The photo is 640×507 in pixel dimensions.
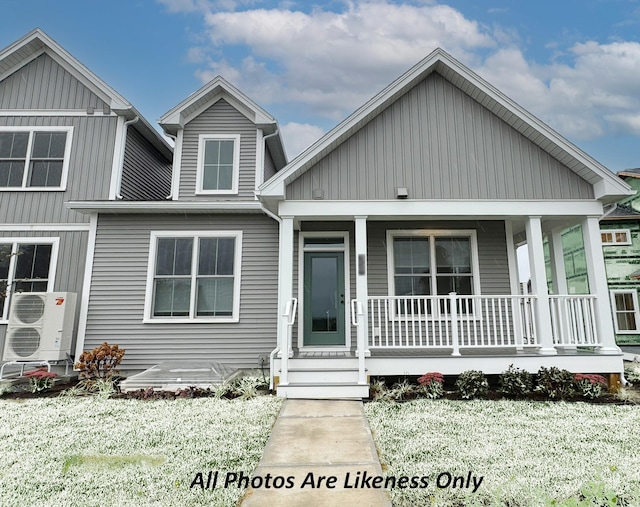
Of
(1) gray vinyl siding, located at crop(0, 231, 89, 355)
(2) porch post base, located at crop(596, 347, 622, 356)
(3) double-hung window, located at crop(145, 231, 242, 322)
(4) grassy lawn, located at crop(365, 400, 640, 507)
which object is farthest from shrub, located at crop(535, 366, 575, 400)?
(1) gray vinyl siding, located at crop(0, 231, 89, 355)

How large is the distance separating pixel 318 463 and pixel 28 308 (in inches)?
271

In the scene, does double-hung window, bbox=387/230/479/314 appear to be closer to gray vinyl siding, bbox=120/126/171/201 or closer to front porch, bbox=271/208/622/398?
front porch, bbox=271/208/622/398

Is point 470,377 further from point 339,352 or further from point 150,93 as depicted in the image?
point 150,93

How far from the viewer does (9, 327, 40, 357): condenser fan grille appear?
23.9ft

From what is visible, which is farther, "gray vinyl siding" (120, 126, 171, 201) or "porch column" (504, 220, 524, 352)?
"gray vinyl siding" (120, 126, 171, 201)

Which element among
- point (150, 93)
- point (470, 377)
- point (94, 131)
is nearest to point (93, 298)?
point (94, 131)

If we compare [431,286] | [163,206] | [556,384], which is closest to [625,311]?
[431,286]

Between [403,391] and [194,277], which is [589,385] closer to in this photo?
[403,391]

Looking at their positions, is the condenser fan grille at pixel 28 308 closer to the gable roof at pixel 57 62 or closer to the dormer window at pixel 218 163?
the dormer window at pixel 218 163

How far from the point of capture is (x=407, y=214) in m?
6.86

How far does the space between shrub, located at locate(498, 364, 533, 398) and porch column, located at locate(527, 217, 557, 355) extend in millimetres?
783

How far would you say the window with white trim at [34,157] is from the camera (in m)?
8.60

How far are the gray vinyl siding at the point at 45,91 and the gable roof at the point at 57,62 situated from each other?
5.2 inches

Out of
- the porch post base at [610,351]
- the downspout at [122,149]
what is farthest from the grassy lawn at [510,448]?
the downspout at [122,149]
